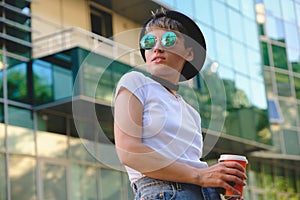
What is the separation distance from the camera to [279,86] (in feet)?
92.7

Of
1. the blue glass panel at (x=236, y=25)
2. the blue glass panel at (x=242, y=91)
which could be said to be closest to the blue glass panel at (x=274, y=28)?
the blue glass panel at (x=236, y=25)

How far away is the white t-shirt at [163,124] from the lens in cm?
255

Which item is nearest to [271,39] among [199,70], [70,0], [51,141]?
[70,0]

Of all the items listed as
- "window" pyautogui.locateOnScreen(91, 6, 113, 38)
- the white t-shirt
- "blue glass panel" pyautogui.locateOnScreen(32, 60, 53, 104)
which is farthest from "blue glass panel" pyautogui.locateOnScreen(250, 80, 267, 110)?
the white t-shirt

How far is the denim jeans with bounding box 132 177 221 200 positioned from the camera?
99.4 inches

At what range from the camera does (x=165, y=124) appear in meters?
2.60

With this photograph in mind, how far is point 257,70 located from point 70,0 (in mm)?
8265

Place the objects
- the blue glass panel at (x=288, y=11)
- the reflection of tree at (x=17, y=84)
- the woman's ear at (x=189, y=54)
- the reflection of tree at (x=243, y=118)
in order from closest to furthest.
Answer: the woman's ear at (x=189, y=54), the reflection of tree at (x=17, y=84), the reflection of tree at (x=243, y=118), the blue glass panel at (x=288, y=11)

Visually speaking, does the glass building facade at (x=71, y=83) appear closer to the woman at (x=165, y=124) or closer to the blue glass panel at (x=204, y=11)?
the blue glass panel at (x=204, y=11)

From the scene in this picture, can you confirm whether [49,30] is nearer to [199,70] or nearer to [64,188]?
[64,188]

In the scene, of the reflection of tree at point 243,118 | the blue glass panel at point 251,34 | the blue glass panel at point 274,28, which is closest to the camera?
the reflection of tree at point 243,118

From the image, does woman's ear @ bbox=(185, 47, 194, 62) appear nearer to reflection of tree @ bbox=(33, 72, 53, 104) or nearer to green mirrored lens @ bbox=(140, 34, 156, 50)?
green mirrored lens @ bbox=(140, 34, 156, 50)

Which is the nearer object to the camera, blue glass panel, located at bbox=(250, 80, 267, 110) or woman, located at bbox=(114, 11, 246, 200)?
woman, located at bbox=(114, 11, 246, 200)

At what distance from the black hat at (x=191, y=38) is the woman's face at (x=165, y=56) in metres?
0.04
